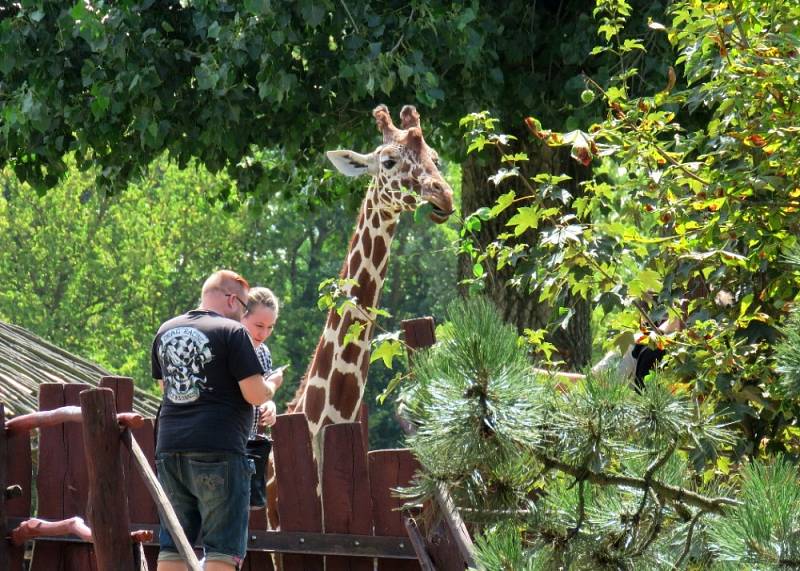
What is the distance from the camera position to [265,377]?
6.42 m

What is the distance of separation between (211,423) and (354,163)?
3103mm

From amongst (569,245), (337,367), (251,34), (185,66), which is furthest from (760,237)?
(185,66)

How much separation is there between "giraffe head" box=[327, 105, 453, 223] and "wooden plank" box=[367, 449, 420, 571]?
7.23ft

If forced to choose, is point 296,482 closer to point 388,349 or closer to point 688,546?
point 388,349

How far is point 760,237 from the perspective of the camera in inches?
152

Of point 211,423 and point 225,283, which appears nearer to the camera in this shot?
point 211,423

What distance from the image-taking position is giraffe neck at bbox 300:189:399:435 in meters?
7.73

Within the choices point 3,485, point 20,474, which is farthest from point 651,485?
point 20,474

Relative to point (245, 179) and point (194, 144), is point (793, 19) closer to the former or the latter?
point (194, 144)

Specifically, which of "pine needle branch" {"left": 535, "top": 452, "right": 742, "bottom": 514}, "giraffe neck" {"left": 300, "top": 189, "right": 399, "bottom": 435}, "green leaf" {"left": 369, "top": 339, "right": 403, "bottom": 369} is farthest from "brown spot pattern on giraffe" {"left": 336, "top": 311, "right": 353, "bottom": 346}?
"pine needle branch" {"left": 535, "top": 452, "right": 742, "bottom": 514}

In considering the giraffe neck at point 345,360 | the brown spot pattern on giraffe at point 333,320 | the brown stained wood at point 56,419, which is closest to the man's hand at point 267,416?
the giraffe neck at point 345,360

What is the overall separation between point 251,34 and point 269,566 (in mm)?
4119

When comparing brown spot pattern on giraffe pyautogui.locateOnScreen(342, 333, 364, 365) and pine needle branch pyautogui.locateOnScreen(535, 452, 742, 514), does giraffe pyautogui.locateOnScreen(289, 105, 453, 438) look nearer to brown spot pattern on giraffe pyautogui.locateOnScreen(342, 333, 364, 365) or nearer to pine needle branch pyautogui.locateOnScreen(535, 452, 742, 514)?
brown spot pattern on giraffe pyautogui.locateOnScreen(342, 333, 364, 365)

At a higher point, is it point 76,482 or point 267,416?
point 267,416
